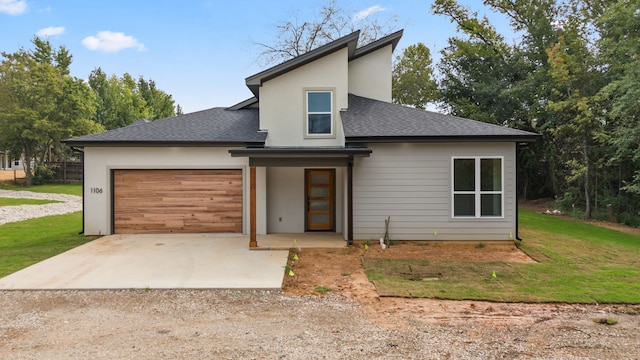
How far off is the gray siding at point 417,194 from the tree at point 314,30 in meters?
15.6

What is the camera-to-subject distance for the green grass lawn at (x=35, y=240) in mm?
7445

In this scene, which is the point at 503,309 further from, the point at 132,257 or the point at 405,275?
the point at 132,257

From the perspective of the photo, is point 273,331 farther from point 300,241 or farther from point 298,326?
point 300,241

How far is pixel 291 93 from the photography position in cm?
1046

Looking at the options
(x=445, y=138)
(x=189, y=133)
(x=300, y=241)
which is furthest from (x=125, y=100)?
(x=445, y=138)

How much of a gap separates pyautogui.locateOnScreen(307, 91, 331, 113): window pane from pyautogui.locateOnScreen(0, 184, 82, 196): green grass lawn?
1990 centimetres

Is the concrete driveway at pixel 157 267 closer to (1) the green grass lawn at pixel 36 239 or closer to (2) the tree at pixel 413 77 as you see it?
(1) the green grass lawn at pixel 36 239

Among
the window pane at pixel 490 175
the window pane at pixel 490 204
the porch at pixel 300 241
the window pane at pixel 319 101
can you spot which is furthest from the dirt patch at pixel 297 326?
the window pane at pixel 319 101

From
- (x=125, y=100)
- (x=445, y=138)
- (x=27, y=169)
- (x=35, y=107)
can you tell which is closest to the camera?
(x=445, y=138)

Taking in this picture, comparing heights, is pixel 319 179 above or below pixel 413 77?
below

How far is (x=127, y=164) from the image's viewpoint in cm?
1021

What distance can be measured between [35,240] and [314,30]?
63.6ft

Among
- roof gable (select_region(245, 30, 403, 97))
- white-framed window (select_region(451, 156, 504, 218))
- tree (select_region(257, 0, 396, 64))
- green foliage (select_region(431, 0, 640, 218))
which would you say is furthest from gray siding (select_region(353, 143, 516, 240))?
tree (select_region(257, 0, 396, 64))

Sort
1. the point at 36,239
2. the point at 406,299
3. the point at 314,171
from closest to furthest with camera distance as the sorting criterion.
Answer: the point at 406,299
the point at 36,239
the point at 314,171
